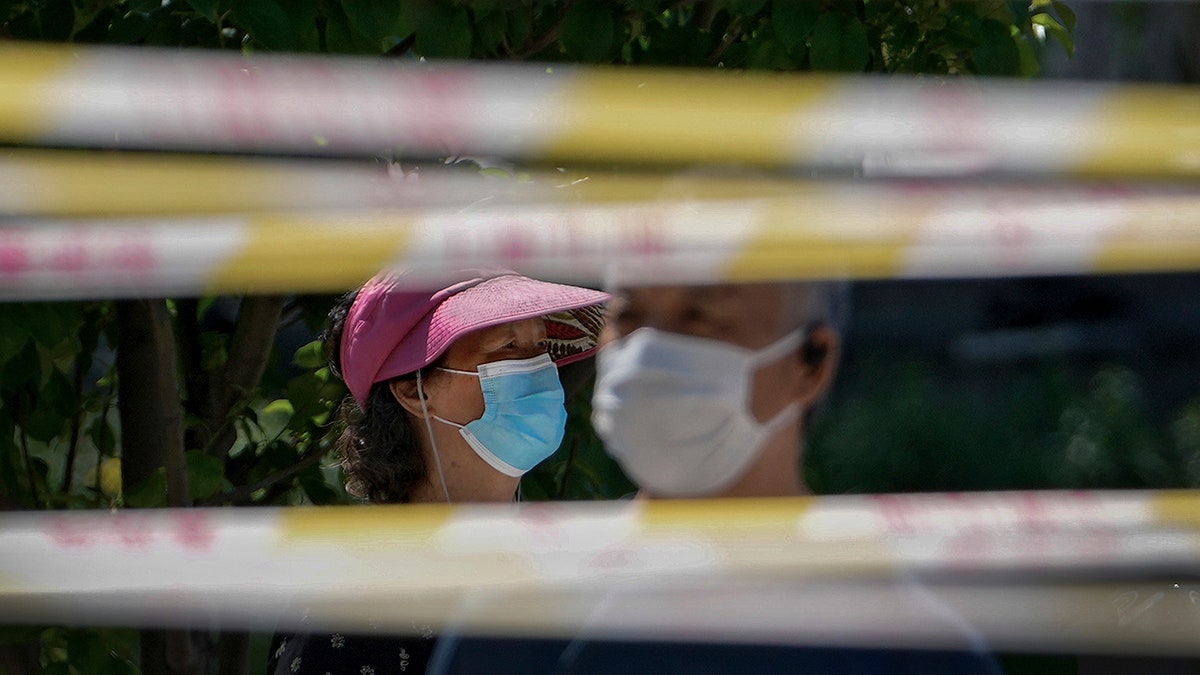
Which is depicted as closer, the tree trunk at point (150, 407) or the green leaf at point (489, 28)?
the green leaf at point (489, 28)

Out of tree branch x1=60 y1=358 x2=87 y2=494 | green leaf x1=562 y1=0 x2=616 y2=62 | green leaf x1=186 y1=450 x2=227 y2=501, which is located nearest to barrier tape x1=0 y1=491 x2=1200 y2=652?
green leaf x1=562 y1=0 x2=616 y2=62

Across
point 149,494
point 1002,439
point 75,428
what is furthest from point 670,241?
point 1002,439

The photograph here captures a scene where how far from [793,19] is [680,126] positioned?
3.54ft

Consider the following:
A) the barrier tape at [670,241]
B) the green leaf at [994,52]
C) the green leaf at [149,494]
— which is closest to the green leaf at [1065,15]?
the green leaf at [994,52]

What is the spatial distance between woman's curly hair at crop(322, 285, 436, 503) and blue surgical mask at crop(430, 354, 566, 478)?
0.07 m

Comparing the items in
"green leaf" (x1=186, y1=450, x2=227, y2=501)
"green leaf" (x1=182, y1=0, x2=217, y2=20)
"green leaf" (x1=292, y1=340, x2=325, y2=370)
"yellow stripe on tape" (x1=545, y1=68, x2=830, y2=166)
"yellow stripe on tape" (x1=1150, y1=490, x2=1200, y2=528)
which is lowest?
"green leaf" (x1=186, y1=450, x2=227, y2=501)

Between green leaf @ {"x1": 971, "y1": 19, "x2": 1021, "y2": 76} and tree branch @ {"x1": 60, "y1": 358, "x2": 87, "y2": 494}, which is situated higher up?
green leaf @ {"x1": 971, "y1": 19, "x2": 1021, "y2": 76}

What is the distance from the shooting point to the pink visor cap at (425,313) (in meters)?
2.22

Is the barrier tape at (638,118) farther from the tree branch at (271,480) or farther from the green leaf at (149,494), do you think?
the tree branch at (271,480)

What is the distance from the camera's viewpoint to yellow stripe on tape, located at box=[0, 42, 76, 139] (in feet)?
3.81

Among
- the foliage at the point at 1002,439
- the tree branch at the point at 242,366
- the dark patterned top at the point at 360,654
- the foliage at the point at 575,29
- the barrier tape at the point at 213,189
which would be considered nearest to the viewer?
the barrier tape at the point at 213,189

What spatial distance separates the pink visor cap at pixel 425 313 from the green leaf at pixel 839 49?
1.70ft

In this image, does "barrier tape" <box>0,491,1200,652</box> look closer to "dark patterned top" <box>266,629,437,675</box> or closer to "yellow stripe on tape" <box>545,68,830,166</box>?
"yellow stripe on tape" <box>545,68,830,166</box>

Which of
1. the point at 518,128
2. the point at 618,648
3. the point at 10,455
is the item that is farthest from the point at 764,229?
the point at 10,455
